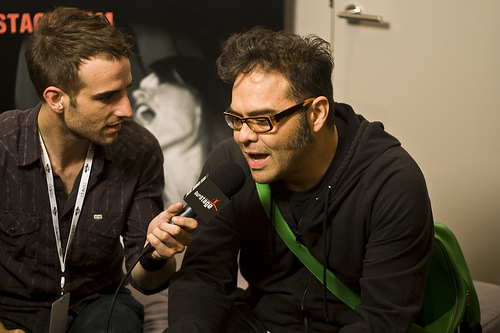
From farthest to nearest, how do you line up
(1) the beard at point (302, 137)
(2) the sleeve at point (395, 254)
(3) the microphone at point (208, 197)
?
(1) the beard at point (302, 137) < (2) the sleeve at point (395, 254) < (3) the microphone at point (208, 197)

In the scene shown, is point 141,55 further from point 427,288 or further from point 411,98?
point 427,288

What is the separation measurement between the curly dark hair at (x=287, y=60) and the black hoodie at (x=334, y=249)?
157 millimetres

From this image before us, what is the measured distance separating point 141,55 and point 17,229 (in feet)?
4.35

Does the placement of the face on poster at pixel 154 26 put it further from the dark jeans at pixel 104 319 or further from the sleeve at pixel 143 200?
the dark jeans at pixel 104 319

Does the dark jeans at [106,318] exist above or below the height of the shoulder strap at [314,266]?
below

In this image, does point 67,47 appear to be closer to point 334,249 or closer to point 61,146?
point 61,146

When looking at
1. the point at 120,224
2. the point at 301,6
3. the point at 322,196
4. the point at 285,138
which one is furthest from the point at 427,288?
the point at 301,6

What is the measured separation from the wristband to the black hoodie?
7cm

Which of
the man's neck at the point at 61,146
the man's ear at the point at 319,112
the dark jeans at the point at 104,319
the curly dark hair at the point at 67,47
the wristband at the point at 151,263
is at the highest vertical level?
the curly dark hair at the point at 67,47

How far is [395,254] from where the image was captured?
1.42m

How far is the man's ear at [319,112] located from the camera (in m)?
1.55

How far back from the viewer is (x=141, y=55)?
282 cm

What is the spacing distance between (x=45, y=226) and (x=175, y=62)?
132cm

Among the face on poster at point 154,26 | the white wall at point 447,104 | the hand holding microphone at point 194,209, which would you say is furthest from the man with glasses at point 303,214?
the face on poster at point 154,26
